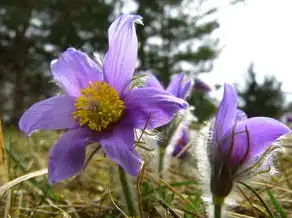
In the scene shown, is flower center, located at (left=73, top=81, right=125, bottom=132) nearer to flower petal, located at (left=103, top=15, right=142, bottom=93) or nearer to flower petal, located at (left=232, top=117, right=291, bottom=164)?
flower petal, located at (left=103, top=15, right=142, bottom=93)

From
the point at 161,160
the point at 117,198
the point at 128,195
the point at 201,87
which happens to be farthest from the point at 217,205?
the point at 201,87

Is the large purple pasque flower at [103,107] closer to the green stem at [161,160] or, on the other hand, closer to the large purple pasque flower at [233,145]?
the large purple pasque flower at [233,145]

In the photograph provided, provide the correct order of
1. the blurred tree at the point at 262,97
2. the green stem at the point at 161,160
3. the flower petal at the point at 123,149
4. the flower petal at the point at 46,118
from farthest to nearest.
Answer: the blurred tree at the point at 262,97 < the green stem at the point at 161,160 < the flower petal at the point at 46,118 < the flower petal at the point at 123,149

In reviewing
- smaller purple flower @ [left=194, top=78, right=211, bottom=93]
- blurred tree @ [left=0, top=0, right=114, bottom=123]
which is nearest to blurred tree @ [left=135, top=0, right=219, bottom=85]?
blurred tree @ [left=0, top=0, right=114, bottom=123]

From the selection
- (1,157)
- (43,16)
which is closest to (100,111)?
(1,157)

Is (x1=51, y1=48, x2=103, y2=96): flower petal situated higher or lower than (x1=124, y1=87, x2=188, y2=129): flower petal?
higher

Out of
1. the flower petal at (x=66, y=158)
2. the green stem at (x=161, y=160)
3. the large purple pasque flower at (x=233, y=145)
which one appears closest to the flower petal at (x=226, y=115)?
the large purple pasque flower at (x=233, y=145)

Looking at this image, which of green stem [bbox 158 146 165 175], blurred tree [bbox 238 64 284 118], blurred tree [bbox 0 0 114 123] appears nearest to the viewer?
green stem [bbox 158 146 165 175]
